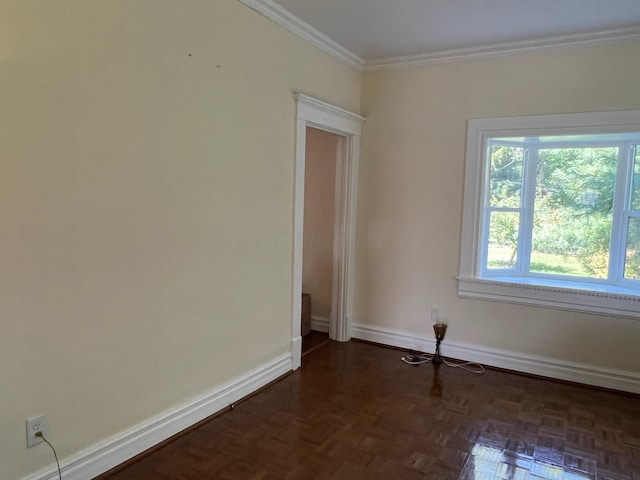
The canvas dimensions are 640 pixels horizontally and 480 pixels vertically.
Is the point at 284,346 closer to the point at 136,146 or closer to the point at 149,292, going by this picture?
the point at 149,292

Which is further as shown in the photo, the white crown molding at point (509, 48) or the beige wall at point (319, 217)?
the beige wall at point (319, 217)

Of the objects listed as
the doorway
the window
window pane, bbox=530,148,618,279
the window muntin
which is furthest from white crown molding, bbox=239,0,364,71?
window pane, bbox=530,148,618,279

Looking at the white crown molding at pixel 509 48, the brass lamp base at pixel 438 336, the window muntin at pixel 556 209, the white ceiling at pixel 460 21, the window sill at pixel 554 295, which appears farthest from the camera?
the brass lamp base at pixel 438 336

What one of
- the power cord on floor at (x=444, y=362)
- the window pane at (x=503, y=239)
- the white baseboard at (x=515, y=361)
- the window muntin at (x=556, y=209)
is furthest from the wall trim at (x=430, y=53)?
the power cord on floor at (x=444, y=362)

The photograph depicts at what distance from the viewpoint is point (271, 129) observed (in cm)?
315

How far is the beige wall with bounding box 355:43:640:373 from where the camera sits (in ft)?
11.1

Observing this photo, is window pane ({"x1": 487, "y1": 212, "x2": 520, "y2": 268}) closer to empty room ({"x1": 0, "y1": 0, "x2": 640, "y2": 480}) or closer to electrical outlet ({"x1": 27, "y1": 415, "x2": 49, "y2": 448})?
Result: empty room ({"x1": 0, "y1": 0, "x2": 640, "y2": 480})

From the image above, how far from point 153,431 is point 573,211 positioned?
138 inches

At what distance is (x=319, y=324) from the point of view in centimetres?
465

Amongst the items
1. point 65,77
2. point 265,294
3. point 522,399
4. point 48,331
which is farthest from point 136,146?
point 522,399

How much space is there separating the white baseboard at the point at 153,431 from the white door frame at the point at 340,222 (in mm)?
556

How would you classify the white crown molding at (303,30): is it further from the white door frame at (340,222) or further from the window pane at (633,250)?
the window pane at (633,250)

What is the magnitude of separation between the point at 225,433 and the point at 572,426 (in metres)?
2.11

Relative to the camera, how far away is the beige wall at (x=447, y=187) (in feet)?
11.1
